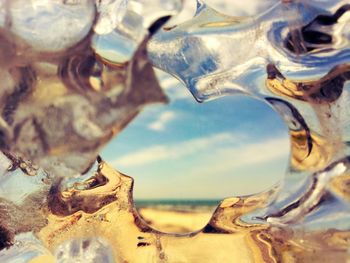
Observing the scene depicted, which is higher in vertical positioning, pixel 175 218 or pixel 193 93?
pixel 193 93

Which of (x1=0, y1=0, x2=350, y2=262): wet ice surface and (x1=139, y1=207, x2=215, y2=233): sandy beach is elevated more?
(x1=0, y1=0, x2=350, y2=262): wet ice surface

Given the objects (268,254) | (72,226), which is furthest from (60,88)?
(268,254)

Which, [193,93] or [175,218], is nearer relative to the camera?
[193,93]

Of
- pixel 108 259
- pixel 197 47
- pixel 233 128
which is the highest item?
pixel 197 47

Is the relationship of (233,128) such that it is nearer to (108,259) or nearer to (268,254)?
(268,254)

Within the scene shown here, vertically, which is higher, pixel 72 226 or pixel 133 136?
pixel 133 136

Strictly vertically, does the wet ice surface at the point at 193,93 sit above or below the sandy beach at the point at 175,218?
above

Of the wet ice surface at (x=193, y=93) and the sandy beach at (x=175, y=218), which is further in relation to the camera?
the sandy beach at (x=175, y=218)

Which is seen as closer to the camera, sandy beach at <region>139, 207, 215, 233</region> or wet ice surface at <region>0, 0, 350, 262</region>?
wet ice surface at <region>0, 0, 350, 262</region>
